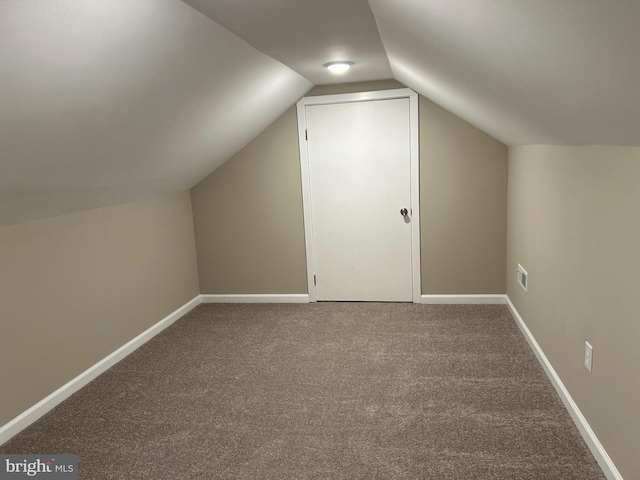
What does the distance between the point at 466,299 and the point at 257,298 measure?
6.33ft

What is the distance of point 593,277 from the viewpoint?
2.23 meters

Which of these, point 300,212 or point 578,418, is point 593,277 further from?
point 300,212

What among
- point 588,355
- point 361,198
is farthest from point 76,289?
point 588,355

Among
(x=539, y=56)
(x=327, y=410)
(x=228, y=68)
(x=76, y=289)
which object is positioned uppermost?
(x=228, y=68)

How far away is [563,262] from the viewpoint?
2.69 metres

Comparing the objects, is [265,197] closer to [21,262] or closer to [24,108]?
[21,262]

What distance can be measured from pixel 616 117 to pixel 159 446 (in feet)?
7.81

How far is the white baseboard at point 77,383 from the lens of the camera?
8.67ft

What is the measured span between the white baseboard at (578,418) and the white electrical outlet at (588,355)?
26cm

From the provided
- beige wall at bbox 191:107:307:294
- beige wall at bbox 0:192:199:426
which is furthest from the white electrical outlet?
beige wall at bbox 0:192:199:426

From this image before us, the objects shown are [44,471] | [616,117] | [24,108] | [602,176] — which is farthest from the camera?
[44,471]

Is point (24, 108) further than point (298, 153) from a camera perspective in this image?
No

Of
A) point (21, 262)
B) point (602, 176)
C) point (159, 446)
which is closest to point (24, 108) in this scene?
point (21, 262)

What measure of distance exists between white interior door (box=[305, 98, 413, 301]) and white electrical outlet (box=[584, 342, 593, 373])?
2213 mm
